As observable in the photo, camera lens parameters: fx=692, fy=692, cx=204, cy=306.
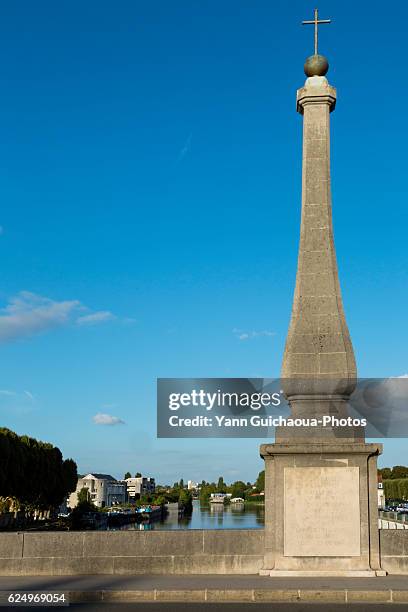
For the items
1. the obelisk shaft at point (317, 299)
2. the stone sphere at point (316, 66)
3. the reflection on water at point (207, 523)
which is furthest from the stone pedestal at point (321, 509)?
the reflection on water at point (207, 523)

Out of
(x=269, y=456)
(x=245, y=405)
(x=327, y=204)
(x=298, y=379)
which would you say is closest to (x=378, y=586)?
(x=269, y=456)

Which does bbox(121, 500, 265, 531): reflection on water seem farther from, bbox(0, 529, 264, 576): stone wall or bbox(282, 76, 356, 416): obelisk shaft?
bbox(282, 76, 356, 416): obelisk shaft

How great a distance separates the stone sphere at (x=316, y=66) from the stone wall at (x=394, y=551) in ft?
35.3

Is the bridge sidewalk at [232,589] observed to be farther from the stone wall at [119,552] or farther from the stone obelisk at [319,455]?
the stone wall at [119,552]

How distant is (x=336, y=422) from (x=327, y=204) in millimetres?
5078

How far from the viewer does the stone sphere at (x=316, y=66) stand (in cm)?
1702

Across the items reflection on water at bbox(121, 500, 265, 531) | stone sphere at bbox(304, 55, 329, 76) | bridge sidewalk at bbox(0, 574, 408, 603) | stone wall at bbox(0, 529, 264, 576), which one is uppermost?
stone sphere at bbox(304, 55, 329, 76)

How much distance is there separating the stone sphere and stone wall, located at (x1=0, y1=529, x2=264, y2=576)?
10.9 m

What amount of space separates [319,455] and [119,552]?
4.47 meters

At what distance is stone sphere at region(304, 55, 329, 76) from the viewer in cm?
1702

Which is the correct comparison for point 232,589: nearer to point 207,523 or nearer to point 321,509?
point 321,509

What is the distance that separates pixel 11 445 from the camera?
2315 inches

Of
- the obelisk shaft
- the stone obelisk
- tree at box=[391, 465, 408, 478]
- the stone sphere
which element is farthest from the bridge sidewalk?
tree at box=[391, 465, 408, 478]

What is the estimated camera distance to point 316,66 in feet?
55.8
